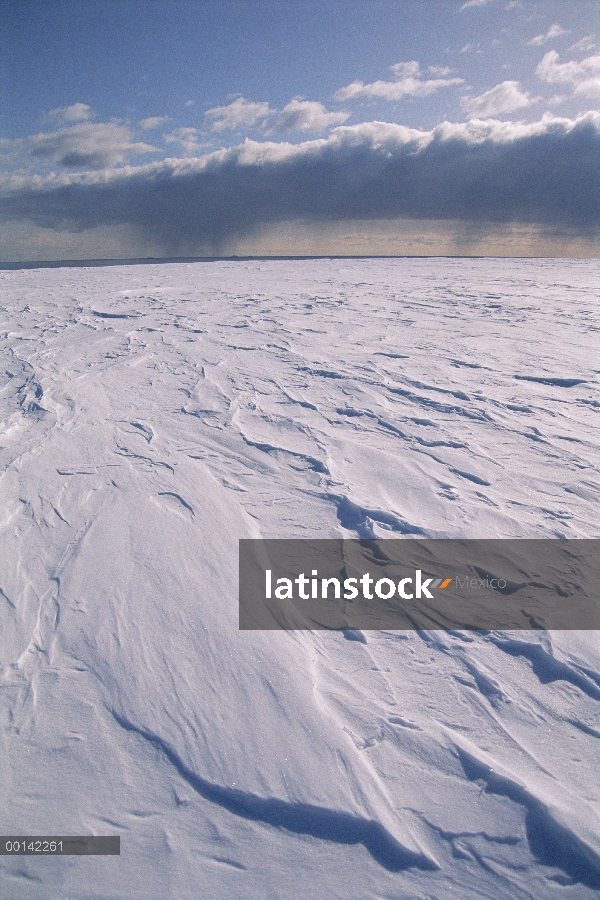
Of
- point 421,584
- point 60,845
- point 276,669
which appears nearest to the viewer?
point 60,845

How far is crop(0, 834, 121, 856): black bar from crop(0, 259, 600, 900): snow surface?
0.06ft

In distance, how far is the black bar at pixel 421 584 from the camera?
1952 mm

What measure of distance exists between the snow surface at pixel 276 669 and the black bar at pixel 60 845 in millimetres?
19

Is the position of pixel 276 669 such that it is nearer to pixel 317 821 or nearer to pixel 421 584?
pixel 317 821

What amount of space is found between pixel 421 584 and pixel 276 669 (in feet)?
2.60

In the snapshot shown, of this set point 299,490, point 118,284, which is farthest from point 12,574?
point 118,284

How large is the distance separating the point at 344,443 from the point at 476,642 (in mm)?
1721

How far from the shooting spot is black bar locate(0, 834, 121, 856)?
4.14 ft

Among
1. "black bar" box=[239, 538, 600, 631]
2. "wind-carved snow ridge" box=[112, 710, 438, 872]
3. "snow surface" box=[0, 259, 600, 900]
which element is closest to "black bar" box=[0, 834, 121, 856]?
"snow surface" box=[0, 259, 600, 900]

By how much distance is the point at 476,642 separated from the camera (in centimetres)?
185

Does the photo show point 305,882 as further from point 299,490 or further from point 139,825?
point 299,490

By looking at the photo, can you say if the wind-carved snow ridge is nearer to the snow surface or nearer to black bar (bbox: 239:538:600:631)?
the snow surface

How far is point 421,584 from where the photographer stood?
2.14m

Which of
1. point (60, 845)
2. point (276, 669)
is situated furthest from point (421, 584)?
point (60, 845)
